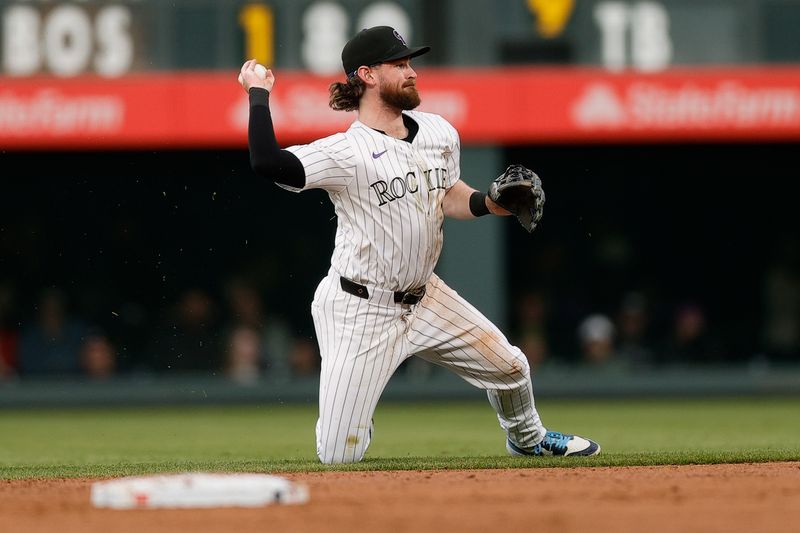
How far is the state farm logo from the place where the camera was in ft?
40.8

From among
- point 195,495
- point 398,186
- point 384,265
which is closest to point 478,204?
point 398,186

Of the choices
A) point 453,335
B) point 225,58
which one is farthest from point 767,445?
point 225,58

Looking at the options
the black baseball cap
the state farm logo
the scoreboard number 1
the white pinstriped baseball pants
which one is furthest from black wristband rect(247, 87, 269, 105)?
the state farm logo

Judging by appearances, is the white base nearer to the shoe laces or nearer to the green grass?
the green grass

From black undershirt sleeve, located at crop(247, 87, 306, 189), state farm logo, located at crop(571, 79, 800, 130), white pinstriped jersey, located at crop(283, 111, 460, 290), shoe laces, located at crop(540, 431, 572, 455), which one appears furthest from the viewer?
state farm logo, located at crop(571, 79, 800, 130)

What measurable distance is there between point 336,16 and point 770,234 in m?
5.58

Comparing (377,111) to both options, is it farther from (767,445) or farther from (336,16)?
(336,16)

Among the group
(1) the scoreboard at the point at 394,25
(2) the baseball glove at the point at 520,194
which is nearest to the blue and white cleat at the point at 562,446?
(2) the baseball glove at the point at 520,194

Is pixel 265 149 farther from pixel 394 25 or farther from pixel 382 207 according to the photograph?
pixel 394 25

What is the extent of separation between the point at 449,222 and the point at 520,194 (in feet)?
24.0

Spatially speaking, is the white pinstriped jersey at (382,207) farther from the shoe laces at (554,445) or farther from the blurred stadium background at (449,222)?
the blurred stadium background at (449,222)

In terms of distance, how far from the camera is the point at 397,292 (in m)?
5.93

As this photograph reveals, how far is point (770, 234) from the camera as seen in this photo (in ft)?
50.1

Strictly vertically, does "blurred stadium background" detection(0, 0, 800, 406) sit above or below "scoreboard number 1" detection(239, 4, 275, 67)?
below
